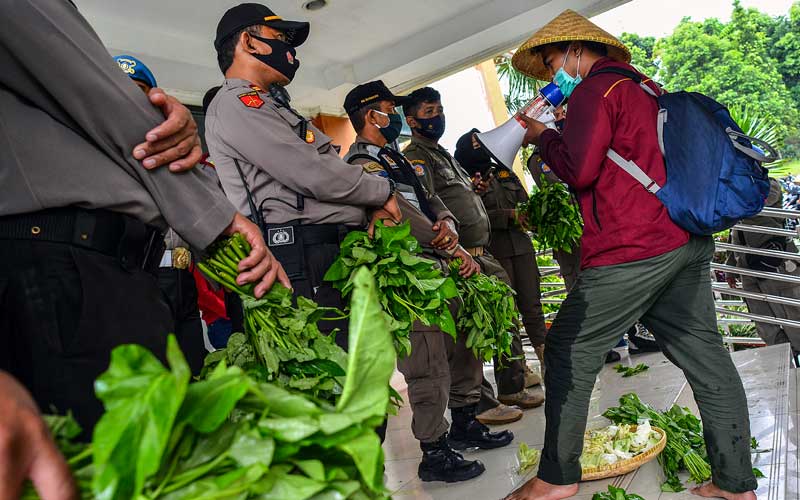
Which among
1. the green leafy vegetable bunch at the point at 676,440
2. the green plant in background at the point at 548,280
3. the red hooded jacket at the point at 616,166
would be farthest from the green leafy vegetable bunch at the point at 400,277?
the green plant in background at the point at 548,280

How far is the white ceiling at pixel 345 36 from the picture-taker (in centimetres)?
574

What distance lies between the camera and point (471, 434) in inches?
163

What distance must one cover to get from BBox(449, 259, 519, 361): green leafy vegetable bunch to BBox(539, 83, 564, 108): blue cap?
3.52ft

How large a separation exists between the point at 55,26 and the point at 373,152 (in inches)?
106

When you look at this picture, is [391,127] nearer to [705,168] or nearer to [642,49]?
[705,168]

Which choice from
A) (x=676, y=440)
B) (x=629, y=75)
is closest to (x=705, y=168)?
(x=629, y=75)

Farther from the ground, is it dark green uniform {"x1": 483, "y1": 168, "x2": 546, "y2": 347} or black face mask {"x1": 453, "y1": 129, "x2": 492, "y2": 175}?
black face mask {"x1": 453, "y1": 129, "x2": 492, "y2": 175}

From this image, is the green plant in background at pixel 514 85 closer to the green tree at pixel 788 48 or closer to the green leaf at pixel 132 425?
the green leaf at pixel 132 425

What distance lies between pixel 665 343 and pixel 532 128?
1.27 metres

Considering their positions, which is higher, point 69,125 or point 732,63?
point 732,63

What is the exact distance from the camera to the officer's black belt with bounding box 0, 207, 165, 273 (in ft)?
4.36

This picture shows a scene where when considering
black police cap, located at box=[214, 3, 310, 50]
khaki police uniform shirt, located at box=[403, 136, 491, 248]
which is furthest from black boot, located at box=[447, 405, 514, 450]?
black police cap, located at box=[214, 3, 310, 50]

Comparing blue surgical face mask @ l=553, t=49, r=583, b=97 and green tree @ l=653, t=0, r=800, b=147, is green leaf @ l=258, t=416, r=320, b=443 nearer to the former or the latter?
blue surgical face mask @ l=553, t=49, r=583, b=97

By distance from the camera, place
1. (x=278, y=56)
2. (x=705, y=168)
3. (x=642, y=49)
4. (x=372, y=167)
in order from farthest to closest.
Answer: (x=642, y=49) < (x=372, y=167) < (x=278, y=56) < (x=705, y=168)
